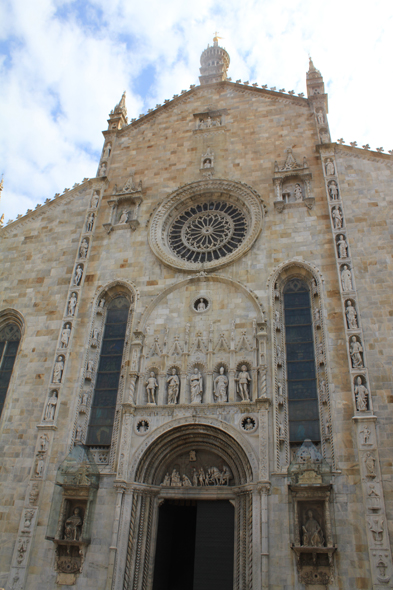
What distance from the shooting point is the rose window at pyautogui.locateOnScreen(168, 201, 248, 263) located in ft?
57.9

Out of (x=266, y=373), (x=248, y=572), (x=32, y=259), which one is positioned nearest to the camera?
(x=248, y=572)

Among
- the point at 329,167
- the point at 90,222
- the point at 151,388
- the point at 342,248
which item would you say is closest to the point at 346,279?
the point at 342,248

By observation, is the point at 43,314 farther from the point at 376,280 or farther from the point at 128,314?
the point at 376,280

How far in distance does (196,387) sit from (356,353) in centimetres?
476

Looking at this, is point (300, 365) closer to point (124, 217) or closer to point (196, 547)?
point (196, 547)

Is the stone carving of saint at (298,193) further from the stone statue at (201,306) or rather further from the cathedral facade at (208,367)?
the stone statue at (201,306)

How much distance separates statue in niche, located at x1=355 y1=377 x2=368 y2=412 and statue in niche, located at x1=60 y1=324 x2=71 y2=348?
9333 millimetres

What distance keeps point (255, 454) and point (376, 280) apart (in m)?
6.51

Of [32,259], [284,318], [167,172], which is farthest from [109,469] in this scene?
[167,172]

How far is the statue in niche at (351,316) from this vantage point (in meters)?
14.1

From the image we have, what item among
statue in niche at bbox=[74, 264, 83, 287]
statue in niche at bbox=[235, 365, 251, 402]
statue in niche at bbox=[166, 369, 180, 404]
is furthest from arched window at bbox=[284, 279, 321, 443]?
statue in niche at bbox=[74, 264, 83, 287]

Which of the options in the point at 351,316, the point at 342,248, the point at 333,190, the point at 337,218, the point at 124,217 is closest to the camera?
the point at 351,316

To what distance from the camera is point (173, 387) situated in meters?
14.7

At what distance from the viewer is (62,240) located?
18969mm
